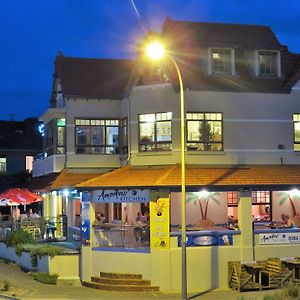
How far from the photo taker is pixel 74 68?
30531 mm

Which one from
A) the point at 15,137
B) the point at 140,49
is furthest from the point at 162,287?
the point at 15,137

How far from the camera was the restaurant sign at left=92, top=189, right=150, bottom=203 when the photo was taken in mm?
22297

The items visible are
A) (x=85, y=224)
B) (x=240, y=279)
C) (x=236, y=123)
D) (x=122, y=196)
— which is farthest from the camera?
(x=236, y=123)

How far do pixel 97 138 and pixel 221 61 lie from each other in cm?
710

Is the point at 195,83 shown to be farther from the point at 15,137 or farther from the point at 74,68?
the point at 15,137

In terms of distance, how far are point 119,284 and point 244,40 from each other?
41.2 ft

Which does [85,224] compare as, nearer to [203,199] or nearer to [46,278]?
[46,278]

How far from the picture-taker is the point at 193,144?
25.4 m

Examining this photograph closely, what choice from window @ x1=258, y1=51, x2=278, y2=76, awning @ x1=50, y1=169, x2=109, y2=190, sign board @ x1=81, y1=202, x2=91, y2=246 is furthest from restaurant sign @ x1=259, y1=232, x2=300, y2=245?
awning @ x1=50, y1=169, x2=109, y2=190

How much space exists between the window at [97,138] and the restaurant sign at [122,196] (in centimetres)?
616

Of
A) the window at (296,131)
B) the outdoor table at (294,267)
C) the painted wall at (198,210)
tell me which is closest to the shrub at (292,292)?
the outdoor table at (294,267)

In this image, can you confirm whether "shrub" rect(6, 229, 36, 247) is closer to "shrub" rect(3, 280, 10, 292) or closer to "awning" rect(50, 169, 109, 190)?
"awning" rect(50, 169, 109, 190)

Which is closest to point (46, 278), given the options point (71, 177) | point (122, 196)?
point (122, 196)

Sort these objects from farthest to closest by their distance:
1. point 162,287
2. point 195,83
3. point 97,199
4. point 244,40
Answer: point 244,40, point 195,83, point 97,199, point 162,287
